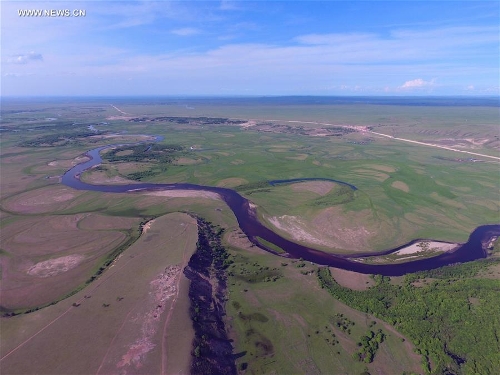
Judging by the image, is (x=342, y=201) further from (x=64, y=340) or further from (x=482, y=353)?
(x=64, y=340)

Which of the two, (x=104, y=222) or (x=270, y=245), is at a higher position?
(x=104, y=222)

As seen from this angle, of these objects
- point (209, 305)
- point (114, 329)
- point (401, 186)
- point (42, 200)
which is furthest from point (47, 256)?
point (401, 186)

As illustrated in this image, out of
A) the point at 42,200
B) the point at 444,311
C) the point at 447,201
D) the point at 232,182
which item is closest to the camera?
the point at 444,311

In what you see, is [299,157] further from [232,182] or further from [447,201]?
[447,201]

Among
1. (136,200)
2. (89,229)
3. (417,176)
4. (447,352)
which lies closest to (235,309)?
(447,352)

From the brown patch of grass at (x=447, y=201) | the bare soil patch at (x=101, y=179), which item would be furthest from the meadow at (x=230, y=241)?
the bare soil patch at (x=101, y=179)

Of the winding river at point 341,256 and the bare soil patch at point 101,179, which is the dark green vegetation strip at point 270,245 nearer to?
the winding river at point 341,256
